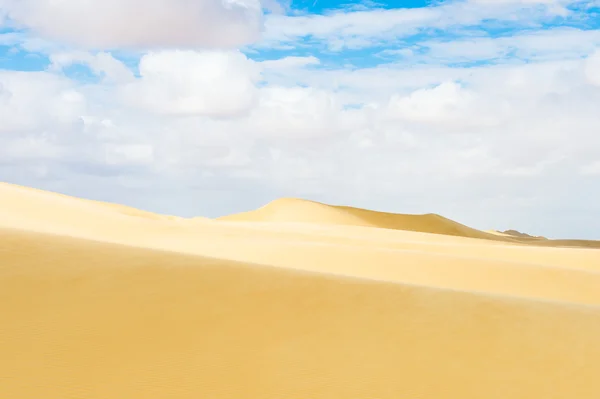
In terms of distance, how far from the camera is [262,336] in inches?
267

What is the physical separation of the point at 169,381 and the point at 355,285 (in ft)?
12.3

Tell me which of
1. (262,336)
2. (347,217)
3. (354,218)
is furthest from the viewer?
(354,218)

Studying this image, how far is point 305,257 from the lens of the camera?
Answer: 16156 millimetres

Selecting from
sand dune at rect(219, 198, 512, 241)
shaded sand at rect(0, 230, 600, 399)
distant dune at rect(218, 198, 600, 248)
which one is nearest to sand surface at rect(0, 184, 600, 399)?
shaded sand at rect(0, 230, 600, 399)

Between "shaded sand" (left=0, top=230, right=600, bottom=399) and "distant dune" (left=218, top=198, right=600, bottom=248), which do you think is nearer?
"shaded sand" (left=0, top=230, right=600, bottom=399)

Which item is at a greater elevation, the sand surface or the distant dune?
the distant dune

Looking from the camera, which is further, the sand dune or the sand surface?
the sand dune

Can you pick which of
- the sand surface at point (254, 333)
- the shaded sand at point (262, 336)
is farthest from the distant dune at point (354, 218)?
the shaded sand at point (262, 336)

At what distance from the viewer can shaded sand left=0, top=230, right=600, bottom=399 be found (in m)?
5.73

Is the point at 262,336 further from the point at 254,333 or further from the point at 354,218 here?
the point at 354,218

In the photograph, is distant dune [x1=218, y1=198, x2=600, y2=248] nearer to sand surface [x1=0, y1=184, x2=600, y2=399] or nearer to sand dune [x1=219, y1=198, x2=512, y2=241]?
sand dune [x1=219, y1=198, x2=512, y2=241]

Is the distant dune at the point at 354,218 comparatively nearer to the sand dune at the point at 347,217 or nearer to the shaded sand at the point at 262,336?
the sand dune at the point at 347,217

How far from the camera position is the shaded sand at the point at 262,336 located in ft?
18.8

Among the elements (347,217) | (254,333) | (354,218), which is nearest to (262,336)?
(254,333)
